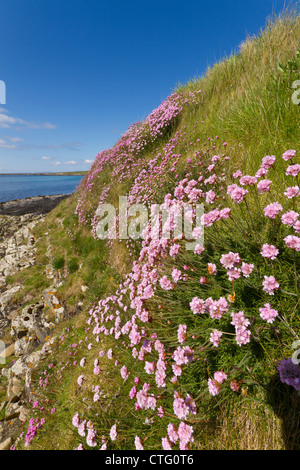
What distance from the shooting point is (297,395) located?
5.53 feet

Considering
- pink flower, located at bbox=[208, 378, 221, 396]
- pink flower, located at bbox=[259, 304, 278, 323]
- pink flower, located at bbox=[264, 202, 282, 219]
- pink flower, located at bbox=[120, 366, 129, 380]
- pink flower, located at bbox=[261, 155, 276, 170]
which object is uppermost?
pink flower, located at bbox=[261, 155, 276, 170]

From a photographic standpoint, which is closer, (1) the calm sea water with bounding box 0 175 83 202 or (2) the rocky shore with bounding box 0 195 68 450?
(2) the rocky shore with bounding box 0 195 68 450

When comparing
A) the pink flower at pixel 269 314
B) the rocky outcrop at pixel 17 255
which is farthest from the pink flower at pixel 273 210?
the rocky outcrop at pixel 17 255

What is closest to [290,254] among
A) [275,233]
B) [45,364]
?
[275,233]

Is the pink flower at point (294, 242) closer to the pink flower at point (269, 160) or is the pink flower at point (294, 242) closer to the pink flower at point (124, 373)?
the pink flower at point (269, 160)

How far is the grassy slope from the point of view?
193 cm

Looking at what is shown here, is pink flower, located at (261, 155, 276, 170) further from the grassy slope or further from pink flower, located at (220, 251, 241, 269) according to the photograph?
the grassy slope

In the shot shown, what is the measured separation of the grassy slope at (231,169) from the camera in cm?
193

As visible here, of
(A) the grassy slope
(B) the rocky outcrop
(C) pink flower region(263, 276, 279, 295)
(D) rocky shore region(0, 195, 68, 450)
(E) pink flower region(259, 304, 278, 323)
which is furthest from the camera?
(B) the rocky outcrop

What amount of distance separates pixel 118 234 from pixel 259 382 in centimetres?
609

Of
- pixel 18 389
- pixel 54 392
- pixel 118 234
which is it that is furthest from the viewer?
pixel 118 234

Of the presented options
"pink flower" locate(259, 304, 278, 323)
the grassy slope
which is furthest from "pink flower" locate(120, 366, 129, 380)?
"pink flower" locate(259, 304, 278, 323)
